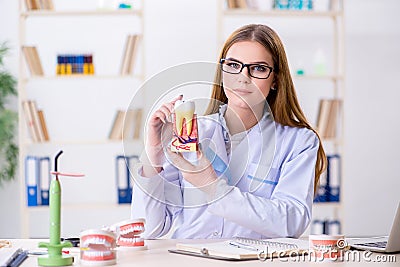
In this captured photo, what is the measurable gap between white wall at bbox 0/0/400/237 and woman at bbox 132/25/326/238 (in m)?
2.69

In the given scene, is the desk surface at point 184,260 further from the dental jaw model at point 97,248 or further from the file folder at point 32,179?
the file folder at point 32,179

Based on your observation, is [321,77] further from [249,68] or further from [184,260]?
[184,260]

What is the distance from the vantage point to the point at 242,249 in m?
1.84

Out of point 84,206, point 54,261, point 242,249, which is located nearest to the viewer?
point 54,261

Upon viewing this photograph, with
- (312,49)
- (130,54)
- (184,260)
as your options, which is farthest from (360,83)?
(184,260)

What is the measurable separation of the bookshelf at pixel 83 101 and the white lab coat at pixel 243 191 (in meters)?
2.69

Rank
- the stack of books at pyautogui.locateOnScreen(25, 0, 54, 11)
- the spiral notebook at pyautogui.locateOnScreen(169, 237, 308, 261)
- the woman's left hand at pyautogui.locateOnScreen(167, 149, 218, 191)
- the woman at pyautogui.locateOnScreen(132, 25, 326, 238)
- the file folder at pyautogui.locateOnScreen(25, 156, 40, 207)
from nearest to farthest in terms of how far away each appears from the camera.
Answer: the spiral notebook at pyautogui.locateOnScreen(169, 237, 308, 261), the woman's left hand at pyautogui.locateOnScreen(167, 149, 218, 191), the woman at pyautogui.locateOnScreen(132, 25, 326, 238), the file folder at pyautogui.locateOnScreen(25, 156, 40, 207), the stack of books at pyautogui.locateOnScreen(25, 0, 54, 11)

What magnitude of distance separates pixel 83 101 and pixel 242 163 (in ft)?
9.96

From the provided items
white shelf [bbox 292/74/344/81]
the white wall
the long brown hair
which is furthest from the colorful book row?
the long brown hair

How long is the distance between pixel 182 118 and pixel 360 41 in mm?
3501

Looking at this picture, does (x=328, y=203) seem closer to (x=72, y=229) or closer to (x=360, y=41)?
(x=360, y=41)

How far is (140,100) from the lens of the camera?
6.43ft

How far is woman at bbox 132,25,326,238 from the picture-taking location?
206 centimetres

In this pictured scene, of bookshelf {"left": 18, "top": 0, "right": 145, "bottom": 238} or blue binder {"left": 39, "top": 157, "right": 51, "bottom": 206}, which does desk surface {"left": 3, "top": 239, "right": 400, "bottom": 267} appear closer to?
blue binder {"left": 39, "top": 157, "right": 51, "bottom": 206}
